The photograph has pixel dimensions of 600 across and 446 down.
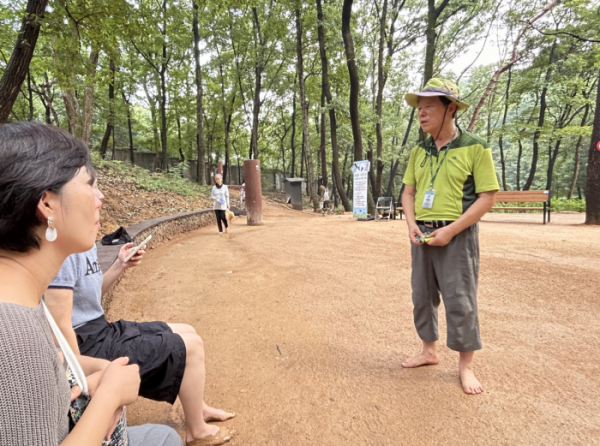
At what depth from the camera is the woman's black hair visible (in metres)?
0.77

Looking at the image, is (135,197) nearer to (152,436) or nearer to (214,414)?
Result: (214,414)

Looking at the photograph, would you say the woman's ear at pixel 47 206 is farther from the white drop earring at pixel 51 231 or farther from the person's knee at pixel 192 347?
the person's knee at pixel 192 347

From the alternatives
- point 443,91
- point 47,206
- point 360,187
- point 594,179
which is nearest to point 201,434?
point 47,206

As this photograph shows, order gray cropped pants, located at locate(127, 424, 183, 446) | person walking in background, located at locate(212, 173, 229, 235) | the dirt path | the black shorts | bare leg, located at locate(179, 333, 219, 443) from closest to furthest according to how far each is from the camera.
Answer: gray cropped pants, located at locate(127, 424, 183, 446) < the black shorts < bare leg, located at locate(179, 333, 219, 443) < the dirt path < person walking in background, located at locate(212, 173, 229, 235)

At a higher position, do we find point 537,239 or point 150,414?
point 537,239

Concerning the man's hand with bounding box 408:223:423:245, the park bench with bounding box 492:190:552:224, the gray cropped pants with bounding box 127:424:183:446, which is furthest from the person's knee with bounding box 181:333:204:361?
the park bench with bounding box 492:190:552:224

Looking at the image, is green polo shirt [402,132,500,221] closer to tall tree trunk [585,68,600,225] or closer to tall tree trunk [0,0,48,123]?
tall tree trunk [0,0,48,123]

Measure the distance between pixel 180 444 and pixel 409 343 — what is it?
2000mm

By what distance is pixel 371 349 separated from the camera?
2633mm

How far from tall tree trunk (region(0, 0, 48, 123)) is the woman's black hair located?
19.6 feet

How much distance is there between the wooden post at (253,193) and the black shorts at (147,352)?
31.1 ft

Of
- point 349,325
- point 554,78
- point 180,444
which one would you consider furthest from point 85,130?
point 554,78

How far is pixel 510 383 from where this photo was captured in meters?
2.07

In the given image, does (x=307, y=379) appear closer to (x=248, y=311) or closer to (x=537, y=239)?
(x=248, y=311)
